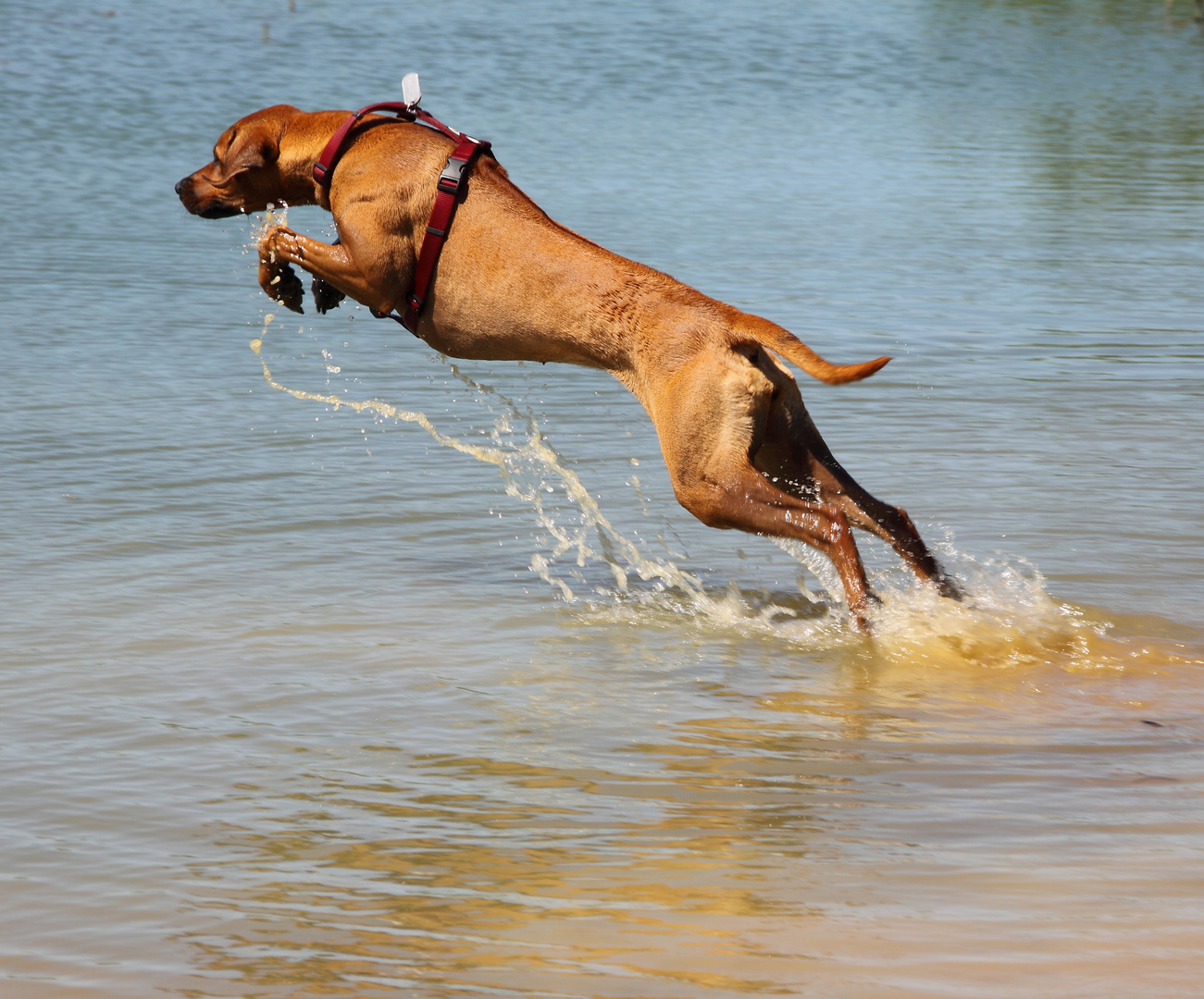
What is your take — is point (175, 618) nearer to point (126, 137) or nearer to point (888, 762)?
point (888, 762)

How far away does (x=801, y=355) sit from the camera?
475cm

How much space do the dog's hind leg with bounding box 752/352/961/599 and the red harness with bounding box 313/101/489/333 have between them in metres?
1.13

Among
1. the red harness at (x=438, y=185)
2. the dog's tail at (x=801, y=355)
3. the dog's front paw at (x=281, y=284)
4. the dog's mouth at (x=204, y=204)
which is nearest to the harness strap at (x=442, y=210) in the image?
the red harness at (x=438, y=185)

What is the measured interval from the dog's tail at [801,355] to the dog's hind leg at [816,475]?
0.07 metres

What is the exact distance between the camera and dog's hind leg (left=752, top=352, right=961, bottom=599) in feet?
16.2

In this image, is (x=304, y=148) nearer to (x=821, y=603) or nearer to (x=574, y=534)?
(x=574, y=534)

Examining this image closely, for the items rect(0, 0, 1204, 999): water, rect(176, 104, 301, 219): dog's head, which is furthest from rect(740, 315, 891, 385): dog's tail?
rect(176, 104, 301, 219): dog's head

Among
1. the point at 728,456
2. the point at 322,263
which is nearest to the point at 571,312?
the point at 728,456

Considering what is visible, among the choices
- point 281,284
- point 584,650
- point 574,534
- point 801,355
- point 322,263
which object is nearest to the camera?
point 801,355

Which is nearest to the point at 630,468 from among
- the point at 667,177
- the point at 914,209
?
the point at 914,209

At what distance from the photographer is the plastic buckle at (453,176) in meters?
5.07

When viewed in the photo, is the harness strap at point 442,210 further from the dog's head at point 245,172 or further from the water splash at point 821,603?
the dog's head at point 245,172

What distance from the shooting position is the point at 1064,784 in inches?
154

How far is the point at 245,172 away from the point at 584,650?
2.00 meters
